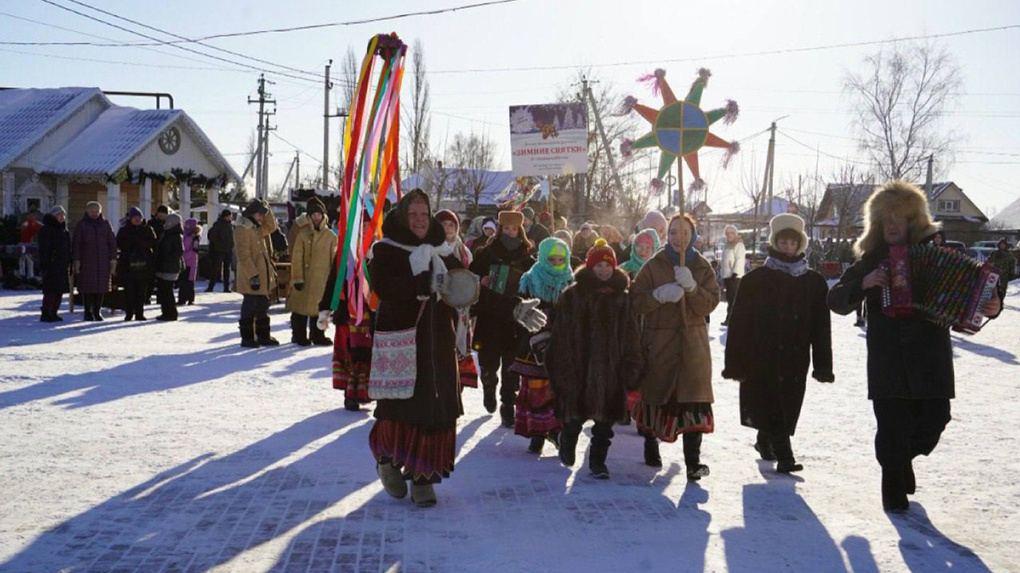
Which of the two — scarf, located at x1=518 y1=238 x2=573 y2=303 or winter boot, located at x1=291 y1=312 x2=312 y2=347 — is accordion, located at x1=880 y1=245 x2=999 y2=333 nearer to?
scarf, located at x1=518 y1=238 x2=573 y2=303

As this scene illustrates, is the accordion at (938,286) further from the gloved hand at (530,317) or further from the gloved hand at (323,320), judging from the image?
the gloved hand at (323,320)

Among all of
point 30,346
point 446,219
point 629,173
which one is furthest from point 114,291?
point 629,173

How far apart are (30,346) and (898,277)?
10.4 metres

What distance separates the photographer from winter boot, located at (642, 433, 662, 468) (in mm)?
7148

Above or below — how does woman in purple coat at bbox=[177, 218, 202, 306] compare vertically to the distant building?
below

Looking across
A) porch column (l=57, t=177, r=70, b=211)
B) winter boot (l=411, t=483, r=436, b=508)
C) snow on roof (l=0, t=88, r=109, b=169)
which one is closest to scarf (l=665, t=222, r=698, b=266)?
winter boot (l=411, t=483, r=436, b=508)

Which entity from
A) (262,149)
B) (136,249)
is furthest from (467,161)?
(136,249)

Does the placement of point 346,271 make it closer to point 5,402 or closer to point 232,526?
point 232,526

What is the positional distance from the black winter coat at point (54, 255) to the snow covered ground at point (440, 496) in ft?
18.5

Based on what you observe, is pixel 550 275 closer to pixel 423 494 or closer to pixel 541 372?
pixel 541 372

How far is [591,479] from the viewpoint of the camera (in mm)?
6672

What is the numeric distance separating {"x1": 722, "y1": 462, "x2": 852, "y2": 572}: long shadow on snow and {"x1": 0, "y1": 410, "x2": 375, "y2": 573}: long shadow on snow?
2263 millimetres

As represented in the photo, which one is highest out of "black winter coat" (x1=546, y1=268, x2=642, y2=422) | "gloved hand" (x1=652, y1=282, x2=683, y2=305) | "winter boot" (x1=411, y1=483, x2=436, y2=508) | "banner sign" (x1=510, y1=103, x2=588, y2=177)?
"banner sign" (x1=510, y1=103, x2=588, y2=177)

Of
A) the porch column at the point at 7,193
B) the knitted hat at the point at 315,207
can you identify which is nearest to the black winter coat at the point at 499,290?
the knitted hat at the point at 315,207
